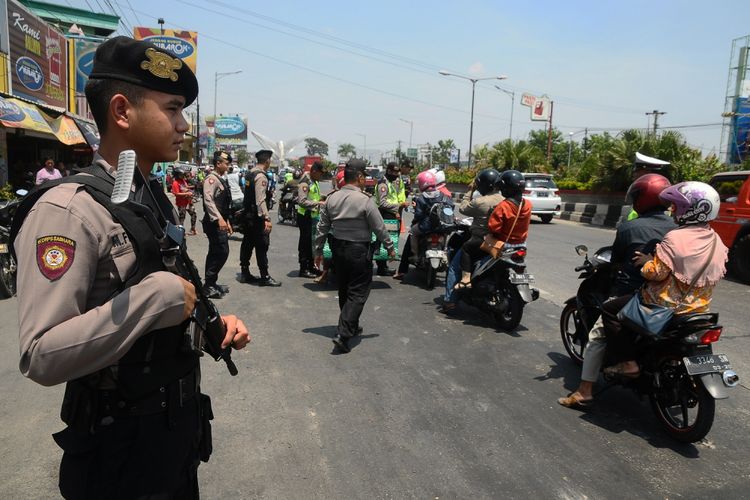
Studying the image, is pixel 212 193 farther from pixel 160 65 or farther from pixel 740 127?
pixel 740 127

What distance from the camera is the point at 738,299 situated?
24.7 feet

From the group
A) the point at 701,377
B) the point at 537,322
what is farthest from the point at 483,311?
the point at 701,377

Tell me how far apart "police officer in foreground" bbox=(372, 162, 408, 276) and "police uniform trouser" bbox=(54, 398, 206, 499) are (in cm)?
677

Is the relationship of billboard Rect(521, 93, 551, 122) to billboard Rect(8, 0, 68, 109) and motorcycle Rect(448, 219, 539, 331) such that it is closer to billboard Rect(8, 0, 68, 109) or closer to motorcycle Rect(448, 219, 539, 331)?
billboard Rect(8, 0, 68, 109)

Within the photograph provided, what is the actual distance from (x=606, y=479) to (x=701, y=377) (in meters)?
0.89

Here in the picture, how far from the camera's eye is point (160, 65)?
4.97ft

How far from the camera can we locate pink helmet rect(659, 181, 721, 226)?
3.16 meters

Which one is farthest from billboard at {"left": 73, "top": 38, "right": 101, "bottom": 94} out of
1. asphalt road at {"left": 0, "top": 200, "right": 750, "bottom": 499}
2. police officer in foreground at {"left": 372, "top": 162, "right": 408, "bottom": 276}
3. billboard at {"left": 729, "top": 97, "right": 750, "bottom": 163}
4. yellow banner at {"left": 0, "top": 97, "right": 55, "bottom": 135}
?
billboard at {"left": 729, "top": 97, "right": 750, "bottom": 163}

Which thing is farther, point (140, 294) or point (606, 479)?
point (606, 479)

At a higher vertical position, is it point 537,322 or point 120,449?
point 120,449

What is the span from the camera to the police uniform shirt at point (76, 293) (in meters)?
1.19

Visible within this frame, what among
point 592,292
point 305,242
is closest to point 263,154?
point 305,242

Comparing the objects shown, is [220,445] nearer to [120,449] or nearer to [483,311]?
[120,449]

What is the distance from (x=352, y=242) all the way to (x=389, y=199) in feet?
11.6
